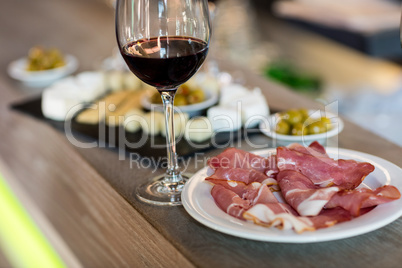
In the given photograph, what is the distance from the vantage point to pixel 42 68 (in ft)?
6.80

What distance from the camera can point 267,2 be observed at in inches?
178

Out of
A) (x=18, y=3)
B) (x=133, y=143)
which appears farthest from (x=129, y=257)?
(x=18, y=3)

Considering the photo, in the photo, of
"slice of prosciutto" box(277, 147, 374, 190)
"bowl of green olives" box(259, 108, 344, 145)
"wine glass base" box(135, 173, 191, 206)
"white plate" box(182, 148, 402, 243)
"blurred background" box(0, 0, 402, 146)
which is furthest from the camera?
"blurred background" box(0, 0, 402, 146)

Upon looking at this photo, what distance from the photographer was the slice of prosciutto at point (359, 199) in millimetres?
757

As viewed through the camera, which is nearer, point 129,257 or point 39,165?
point 129,257

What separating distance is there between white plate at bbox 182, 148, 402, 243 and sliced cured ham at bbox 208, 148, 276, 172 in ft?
0.15

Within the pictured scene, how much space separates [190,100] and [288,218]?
78cm

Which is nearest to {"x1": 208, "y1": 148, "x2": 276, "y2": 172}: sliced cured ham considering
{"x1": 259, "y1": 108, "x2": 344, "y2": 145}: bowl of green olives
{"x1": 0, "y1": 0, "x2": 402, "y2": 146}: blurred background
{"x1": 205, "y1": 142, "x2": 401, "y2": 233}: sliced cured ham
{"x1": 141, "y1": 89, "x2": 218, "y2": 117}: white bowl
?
{"x1": 205, "y1": 142, "x2": 401, "y2": 233}: sliced cured ham

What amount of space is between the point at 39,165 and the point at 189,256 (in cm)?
109

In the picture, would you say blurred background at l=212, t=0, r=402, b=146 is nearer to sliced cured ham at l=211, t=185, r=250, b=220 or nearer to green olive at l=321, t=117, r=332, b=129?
green olive at l=321, t=117, r=332, b=129

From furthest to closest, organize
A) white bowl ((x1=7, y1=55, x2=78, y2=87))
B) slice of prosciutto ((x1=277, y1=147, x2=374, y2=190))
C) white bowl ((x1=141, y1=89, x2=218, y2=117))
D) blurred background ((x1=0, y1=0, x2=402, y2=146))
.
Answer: blurred background ((x1=0, y1=0, x2=402, y2=146)), white bowl ((x1=7, y1=55, x2=78, y2=87)), white bowl ((x1=141, y1=89, x2=218, y2=117)), slice of prosciutto ((x1=277, y1=147, x2=374, y2=190))

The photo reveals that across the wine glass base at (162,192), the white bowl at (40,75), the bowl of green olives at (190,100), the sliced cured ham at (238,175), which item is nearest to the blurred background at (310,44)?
the white bowl at (40,75)

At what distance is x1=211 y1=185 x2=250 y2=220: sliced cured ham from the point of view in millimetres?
799

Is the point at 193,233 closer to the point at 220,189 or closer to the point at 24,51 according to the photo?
the point at 220,189
